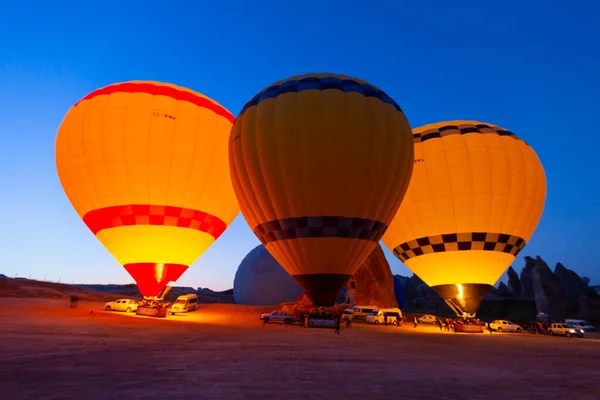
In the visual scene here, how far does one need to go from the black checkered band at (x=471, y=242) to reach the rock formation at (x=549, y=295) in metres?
29.3

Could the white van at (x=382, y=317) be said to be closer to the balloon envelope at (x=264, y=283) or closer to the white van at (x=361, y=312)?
the white van at (x=361, y=312)

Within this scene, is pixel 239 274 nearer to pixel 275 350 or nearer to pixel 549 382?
pixel 275 350

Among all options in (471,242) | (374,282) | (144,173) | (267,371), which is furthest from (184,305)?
(267,371)

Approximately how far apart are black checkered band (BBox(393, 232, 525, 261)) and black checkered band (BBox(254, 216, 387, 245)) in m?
5.57

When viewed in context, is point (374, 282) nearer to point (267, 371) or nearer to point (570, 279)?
point (267, 371)

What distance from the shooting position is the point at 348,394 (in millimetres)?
5242

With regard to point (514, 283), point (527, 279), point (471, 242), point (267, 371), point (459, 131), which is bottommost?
point (267, 371)

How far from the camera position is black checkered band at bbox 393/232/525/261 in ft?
67.5

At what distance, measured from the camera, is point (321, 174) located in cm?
1598

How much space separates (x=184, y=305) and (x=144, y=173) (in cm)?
1061

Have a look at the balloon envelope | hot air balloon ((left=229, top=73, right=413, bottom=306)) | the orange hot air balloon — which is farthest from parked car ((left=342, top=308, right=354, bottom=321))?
the balloon envelope

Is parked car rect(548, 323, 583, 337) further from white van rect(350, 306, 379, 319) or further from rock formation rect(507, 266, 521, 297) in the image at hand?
rock formation rect(507, 266, 521, 297)

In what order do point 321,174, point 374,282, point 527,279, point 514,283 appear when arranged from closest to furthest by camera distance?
point 321,174, point 374,282, point 527,279, point 514,283

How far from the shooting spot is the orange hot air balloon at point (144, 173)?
19359 mm
